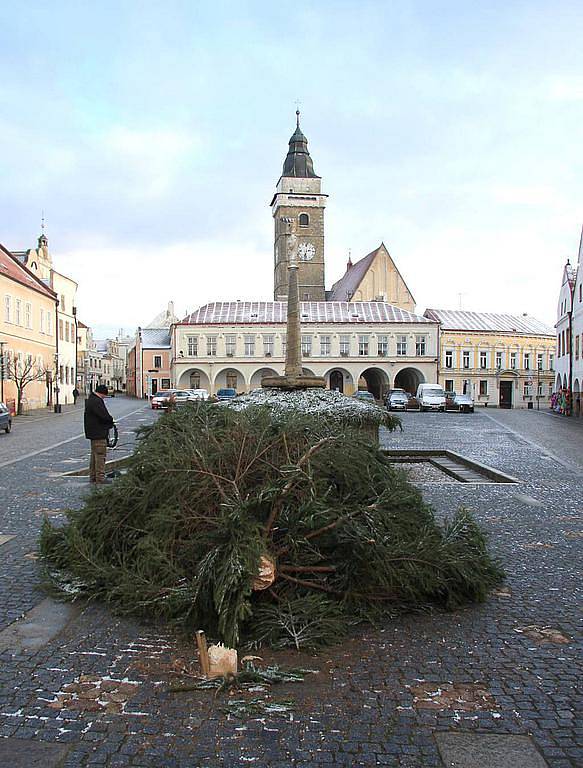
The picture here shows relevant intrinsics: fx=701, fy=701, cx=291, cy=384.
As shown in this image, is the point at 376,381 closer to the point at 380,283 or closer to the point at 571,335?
the point at 380,283

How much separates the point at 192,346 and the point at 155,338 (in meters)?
12.5

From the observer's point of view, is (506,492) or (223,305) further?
(223,305)

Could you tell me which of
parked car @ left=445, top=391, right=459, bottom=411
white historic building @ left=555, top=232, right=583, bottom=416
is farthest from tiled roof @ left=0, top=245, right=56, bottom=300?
white historic building @ left=555, top=232, right=583, bottom=416

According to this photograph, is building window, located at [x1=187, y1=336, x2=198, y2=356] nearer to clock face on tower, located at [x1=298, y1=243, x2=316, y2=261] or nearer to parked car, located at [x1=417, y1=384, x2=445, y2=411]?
clock face on tower, located at [x1=298, y1=243, x2=316, y2=261]

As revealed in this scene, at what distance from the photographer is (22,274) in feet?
158

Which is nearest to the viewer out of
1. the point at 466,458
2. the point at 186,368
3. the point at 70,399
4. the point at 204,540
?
the point at 204,540

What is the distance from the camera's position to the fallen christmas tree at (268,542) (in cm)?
492

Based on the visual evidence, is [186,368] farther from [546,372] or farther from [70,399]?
[546,372]

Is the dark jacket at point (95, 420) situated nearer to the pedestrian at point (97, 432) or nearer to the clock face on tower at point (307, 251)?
the pedestrian at point (97, 432)

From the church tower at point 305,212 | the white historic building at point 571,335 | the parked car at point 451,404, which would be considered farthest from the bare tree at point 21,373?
the church tower at point 305,212

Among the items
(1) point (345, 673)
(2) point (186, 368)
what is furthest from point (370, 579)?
(2) point (186, 368)

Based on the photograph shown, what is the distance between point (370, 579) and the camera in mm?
→ 5324

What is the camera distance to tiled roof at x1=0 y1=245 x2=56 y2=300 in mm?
45281

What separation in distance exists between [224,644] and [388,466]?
2.78 meters
